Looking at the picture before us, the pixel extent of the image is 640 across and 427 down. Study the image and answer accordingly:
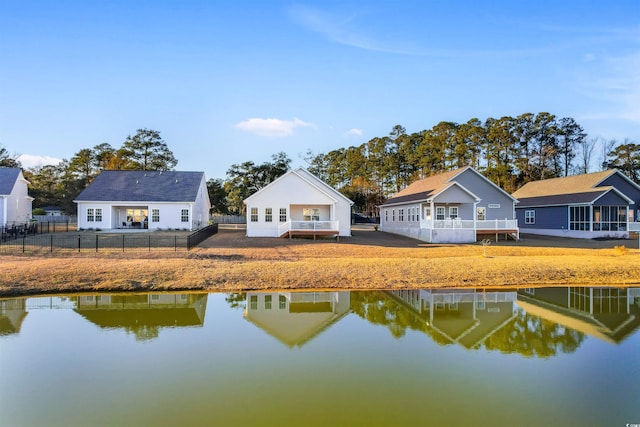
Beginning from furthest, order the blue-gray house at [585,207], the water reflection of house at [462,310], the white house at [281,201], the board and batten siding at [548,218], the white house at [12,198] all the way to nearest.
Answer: the board and batten siding at [548,218] → the blue-gray house at [585,207] → the white house at [12,198] → the white house at [281,201] → the water reflection of house at [462,310]

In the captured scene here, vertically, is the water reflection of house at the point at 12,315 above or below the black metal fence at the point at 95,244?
below

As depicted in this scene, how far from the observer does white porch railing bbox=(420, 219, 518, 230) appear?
29312 millimetres

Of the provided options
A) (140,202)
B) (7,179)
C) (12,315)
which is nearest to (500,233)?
(140,202)

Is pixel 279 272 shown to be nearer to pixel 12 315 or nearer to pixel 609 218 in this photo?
pixel 12 315

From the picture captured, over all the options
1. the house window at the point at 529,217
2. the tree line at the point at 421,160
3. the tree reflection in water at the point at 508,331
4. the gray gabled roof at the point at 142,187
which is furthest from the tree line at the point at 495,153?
the tree reflection in water at the point at 508,331

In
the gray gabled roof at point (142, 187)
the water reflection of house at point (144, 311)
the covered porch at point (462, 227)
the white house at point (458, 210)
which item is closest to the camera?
the water reflection of house at point (144, 311)

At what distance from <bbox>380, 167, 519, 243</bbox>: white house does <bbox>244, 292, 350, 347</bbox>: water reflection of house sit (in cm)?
1652

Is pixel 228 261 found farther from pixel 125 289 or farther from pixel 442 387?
pixel 442 387

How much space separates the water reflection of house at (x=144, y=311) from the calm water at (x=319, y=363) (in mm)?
71

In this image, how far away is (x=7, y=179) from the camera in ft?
109

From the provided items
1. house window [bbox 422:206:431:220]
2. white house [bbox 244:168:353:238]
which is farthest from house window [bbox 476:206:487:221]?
white house [bbox 244:168:353:238]

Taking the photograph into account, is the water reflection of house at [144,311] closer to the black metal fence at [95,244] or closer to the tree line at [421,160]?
the black metal fence at [95,244]

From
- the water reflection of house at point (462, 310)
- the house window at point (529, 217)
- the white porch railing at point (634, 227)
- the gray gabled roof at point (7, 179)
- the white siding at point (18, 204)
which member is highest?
the gray gabled roof at point (7, 179)

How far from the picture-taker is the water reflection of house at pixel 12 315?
10790mm
